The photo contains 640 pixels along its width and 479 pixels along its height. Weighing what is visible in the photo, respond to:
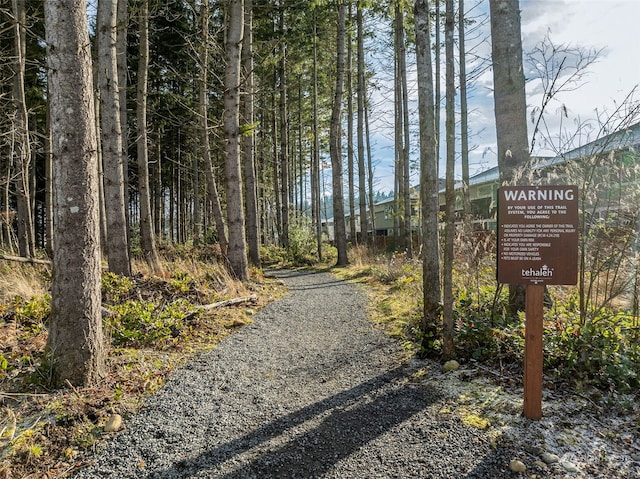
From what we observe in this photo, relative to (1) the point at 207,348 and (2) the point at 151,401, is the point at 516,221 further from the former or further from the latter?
(1) the point at 207,348

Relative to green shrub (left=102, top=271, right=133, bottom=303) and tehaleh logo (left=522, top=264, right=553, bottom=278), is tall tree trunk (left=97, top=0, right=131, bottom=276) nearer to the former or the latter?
green shrub (left=102, top=271, right=133, bottom=303)

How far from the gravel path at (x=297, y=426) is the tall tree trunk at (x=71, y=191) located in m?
0.79

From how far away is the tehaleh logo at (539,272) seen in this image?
8.86ft

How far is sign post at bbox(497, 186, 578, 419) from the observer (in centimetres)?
268

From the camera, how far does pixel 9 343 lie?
3.50 metres

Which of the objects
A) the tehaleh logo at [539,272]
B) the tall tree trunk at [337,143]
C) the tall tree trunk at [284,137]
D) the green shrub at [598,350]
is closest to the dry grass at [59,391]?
the tehaleh logo at [539,272]

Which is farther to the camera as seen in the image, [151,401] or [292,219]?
[292,219]

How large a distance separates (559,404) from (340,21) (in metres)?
12.8

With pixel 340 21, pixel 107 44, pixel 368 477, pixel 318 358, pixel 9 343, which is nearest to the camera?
pixel 368 477

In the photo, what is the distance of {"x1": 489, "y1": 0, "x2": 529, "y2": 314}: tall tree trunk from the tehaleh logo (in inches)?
65.6

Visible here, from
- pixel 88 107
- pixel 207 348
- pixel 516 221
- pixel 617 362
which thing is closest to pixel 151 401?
pixel 207 348

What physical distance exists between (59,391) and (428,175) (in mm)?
4166

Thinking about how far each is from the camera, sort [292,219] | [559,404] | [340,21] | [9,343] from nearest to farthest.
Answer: [559,404] → [9,343] → [340,21] → [292,219]

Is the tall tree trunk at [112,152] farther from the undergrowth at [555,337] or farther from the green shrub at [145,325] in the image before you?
the undergrowth at [555,337]
